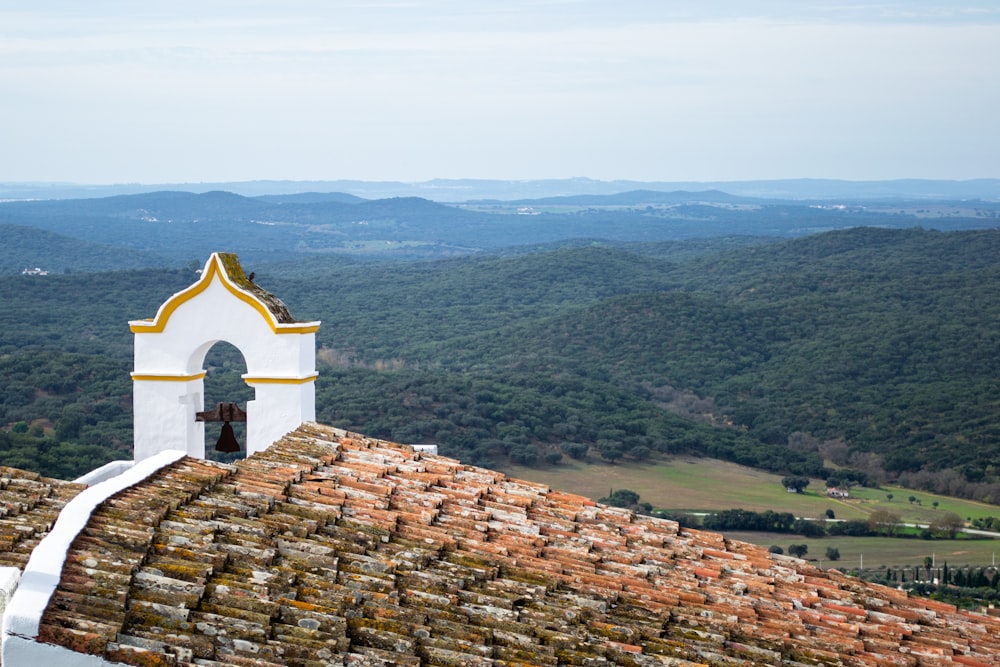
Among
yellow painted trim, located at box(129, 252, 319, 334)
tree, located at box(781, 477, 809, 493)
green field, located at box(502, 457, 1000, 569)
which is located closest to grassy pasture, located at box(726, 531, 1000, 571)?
green field, located at box(502, 457, 1000, 569)

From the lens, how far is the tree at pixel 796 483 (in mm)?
51344

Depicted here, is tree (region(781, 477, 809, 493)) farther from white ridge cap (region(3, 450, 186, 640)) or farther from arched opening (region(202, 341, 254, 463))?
white ridge cap (region(3, 450, 186, 640))

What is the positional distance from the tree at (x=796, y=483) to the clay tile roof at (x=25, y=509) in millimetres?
46991

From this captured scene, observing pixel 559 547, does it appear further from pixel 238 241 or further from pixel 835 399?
pixel 238 241

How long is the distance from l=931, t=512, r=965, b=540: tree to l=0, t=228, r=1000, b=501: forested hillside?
16.3 feet

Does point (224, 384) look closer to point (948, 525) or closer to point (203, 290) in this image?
point (948, 525)

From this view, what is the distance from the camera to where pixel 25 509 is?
18.3 ft

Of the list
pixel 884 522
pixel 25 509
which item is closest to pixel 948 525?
pixel 884 522

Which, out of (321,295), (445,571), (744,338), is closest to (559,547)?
(445,571)

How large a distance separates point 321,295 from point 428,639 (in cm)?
9656

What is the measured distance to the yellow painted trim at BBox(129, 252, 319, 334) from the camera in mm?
8023

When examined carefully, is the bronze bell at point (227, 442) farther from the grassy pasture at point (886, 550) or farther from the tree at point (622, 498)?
the tree at point (622, 498)

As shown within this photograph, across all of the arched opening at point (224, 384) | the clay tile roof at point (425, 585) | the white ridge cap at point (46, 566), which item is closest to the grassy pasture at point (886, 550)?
the arched opening at point (224, 384)

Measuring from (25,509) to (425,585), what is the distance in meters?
1.66
